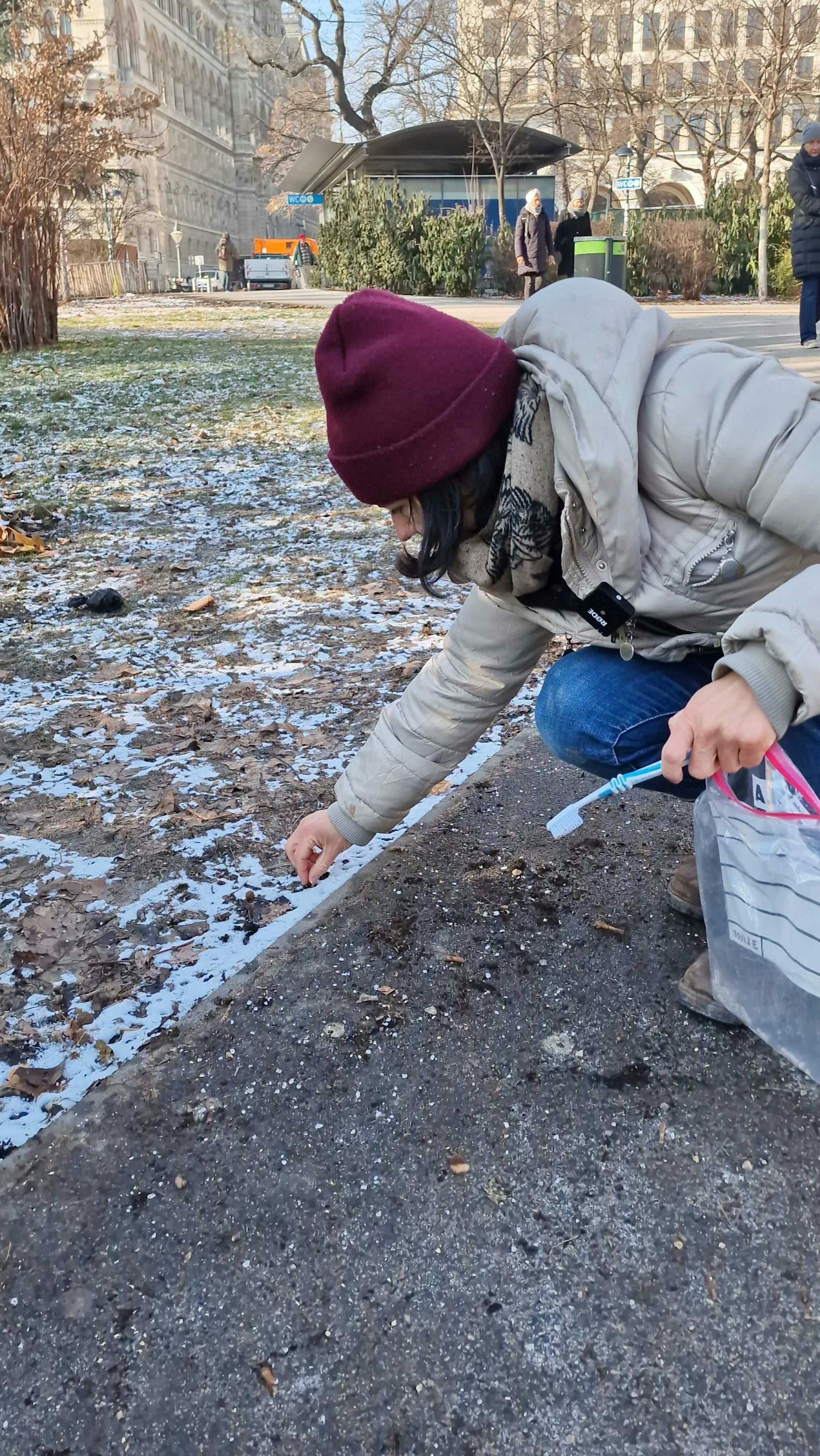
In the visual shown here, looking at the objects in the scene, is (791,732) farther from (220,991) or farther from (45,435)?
(45,435)

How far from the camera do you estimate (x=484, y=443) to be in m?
1.44

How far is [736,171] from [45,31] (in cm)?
5501

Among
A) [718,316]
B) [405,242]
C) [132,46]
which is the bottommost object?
[718,316]

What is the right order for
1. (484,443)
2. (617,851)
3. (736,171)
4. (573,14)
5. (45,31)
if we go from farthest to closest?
(736,171) < (573,14) < (45,31) < (617,851) < (484,443)

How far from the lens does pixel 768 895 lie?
1.40 meters

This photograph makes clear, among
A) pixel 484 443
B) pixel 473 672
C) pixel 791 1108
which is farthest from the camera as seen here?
pixel 473 672

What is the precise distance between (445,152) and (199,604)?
95.5 ft

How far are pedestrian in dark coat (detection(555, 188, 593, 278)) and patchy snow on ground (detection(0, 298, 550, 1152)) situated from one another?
1107 cm

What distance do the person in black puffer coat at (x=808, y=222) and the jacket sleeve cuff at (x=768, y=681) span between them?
9.80m

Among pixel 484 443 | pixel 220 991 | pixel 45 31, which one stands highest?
pixel 45 31

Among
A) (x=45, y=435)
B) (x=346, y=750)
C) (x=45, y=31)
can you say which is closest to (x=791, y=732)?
(x=346, y=750)

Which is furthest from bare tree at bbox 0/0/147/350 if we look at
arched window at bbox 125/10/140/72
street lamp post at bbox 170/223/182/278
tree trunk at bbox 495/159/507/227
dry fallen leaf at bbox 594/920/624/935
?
arched window at bbox 125/10/140/72

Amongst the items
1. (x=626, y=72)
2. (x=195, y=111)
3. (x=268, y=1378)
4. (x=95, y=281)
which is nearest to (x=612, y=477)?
(x=268, y=1378)

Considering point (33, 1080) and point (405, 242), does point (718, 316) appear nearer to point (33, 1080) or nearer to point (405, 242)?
point (405, 242)
